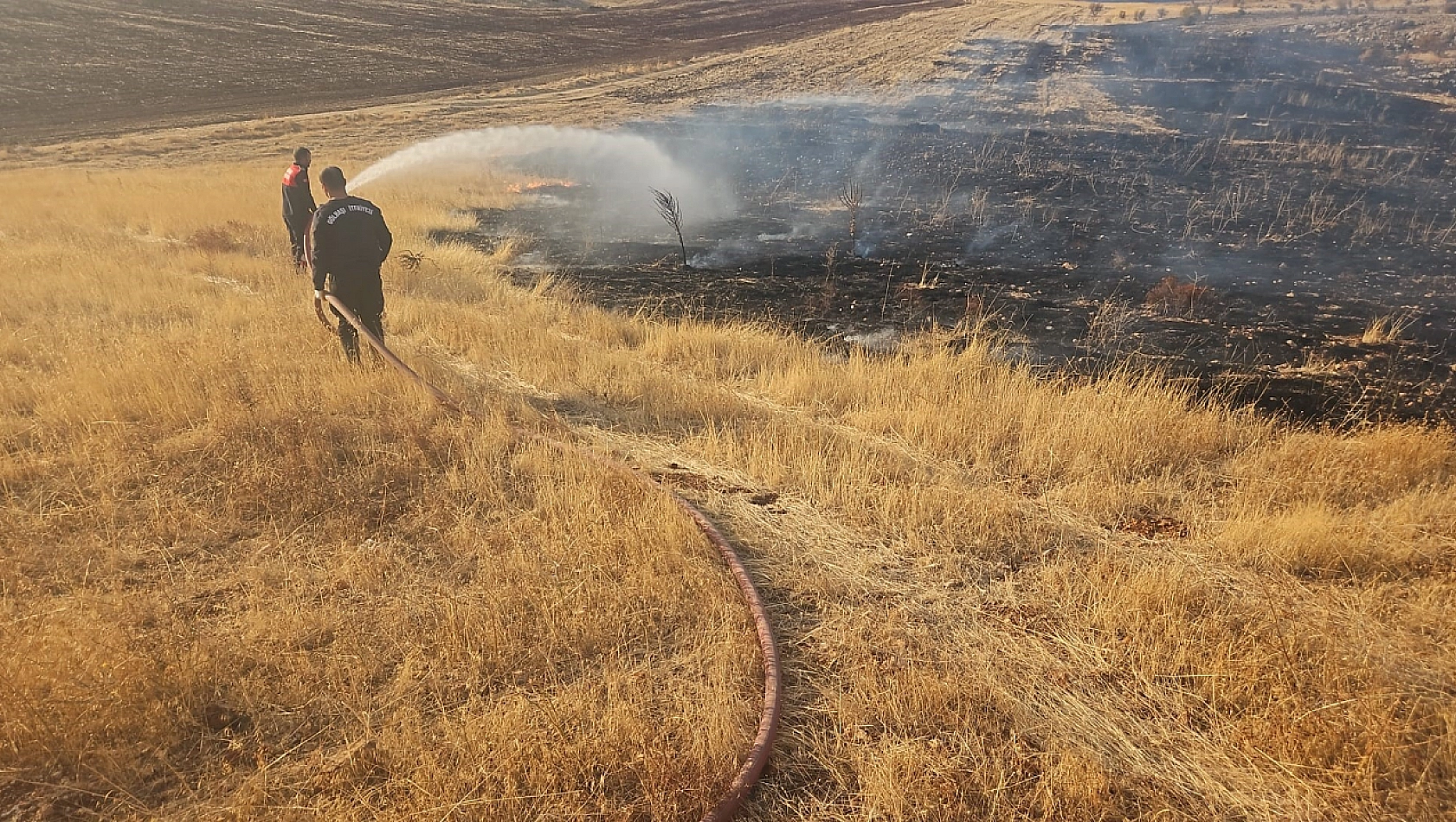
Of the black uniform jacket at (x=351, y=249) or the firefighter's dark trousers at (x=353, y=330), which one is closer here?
the black uniform jacket at (x=351, y=249)

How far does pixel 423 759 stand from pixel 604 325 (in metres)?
6.46

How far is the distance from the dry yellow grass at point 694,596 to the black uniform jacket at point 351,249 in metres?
0.71

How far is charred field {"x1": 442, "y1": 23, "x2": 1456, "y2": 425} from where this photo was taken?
8.61 metres

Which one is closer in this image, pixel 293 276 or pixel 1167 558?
pixel 1167 558

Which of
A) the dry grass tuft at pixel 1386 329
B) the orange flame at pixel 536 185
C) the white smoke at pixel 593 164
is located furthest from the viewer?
the orange flame at pixel 536 185

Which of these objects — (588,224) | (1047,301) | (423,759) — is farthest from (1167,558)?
(588,224)

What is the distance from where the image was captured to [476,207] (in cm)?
1588

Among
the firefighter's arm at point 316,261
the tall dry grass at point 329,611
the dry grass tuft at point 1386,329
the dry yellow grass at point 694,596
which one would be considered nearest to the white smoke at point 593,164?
the firefighter's arm at point 316,261

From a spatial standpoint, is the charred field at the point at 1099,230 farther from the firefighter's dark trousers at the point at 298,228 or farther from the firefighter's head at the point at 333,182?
the firefighter's head at the point at 333,182

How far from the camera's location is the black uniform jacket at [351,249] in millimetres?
6395

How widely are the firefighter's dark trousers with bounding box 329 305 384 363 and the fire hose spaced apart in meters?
0.19

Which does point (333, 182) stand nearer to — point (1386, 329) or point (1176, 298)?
point (1176, 298)

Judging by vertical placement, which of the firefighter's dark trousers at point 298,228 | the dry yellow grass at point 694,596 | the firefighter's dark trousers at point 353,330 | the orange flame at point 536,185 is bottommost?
the dry yellow grass at point 694,596

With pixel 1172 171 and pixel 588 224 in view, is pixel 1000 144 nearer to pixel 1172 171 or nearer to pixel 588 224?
pixel 1172 171
